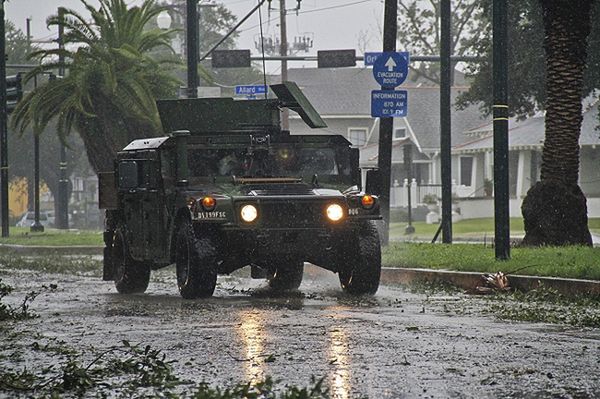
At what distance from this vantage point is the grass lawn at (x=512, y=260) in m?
16.4

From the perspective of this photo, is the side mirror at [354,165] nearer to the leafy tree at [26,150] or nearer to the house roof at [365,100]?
the house roof at [365,100]

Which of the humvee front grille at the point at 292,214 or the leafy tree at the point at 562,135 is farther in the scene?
the leafy tree at the point at 562,135

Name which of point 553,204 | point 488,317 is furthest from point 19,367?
point 553,204

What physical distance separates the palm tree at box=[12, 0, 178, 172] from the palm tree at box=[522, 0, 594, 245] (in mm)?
12872

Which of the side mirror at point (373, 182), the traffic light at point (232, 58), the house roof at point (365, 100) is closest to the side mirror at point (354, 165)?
the side mirror at point (373, 182)

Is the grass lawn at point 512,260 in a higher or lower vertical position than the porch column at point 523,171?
lower

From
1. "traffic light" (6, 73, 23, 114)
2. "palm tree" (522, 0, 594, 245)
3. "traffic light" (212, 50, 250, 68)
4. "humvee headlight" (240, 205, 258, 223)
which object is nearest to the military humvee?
"humvee headlight" (240, 205, 258, 223)

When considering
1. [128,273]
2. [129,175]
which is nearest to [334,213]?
[129,175]

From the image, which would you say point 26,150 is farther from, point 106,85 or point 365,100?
point 106,85

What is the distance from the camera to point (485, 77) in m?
38.0

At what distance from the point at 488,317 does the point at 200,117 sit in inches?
225

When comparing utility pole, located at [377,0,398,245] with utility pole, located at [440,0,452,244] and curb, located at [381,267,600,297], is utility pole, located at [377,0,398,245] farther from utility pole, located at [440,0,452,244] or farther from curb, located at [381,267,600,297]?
curb, located at [381,267,600,297]

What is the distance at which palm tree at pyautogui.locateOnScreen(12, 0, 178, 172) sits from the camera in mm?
32500

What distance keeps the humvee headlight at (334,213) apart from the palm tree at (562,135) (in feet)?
23.2
